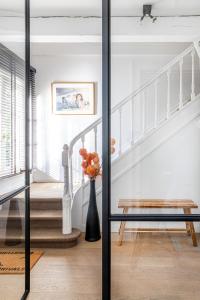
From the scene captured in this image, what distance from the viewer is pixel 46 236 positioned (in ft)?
11.3

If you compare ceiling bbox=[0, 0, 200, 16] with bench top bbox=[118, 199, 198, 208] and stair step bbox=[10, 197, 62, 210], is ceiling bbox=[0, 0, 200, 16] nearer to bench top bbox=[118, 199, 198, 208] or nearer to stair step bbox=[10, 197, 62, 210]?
bench top bbox=[118, 199, 198, 208]

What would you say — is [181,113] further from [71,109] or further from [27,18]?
[71,109]

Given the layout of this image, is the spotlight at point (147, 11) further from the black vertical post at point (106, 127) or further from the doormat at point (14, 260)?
the doormat at point (14, 260)

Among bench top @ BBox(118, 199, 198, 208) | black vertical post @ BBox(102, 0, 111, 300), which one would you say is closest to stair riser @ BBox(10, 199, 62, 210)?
bench top @ BBox(118, 199, 198, 208)

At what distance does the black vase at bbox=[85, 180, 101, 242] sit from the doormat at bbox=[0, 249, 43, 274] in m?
0.61

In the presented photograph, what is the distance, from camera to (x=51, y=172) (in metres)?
4.73

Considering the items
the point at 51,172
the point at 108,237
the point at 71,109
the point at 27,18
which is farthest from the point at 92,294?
the point at 71,109

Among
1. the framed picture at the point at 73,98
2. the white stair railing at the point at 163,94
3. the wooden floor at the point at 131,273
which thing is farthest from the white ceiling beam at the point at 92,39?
the wooden floor at the point at 131,273

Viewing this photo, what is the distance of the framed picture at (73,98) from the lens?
14.9 ft

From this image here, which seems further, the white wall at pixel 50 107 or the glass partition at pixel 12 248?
the white wall at pixel 50 107

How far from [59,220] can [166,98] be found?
2010 mm

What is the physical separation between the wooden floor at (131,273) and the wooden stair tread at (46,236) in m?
0.29

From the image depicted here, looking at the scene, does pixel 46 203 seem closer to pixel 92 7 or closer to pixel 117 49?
pixel 117 49

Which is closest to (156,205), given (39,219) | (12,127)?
(39,219)
